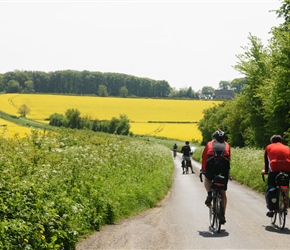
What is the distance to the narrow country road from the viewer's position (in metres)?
9.56

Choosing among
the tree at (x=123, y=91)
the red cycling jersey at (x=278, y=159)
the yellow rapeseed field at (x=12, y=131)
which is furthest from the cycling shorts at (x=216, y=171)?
the tree at (x=123, y=91)

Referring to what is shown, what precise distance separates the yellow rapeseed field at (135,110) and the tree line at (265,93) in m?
34.3

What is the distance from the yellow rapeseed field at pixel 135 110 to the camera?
98062 mm

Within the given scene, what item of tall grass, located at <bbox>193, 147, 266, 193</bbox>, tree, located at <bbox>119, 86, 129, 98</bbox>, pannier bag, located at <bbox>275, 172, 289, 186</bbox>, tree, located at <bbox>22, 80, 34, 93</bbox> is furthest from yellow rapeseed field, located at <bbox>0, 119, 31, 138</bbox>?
tree, located at <bbox>119, 86, 129, 98</bbox>

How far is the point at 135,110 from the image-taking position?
399 ft

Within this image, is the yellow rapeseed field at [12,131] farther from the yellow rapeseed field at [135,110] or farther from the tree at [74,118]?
the tree at [74,118]

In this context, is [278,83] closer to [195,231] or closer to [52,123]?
[195,231]

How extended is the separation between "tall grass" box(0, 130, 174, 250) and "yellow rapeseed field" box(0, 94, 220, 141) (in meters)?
76.2

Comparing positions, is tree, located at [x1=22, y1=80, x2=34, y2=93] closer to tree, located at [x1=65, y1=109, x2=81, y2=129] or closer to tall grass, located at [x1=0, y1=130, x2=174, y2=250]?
tree, located at [x1=65, y1=109, x2=81, y2=129]

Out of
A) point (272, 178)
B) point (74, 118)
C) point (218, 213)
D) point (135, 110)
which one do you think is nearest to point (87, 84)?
point (135, 110)

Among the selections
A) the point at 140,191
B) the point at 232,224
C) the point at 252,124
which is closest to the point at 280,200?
the point at 232,224

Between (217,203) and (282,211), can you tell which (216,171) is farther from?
(282,211)

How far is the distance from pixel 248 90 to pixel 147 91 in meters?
130

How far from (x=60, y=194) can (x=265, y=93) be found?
3098 cm
